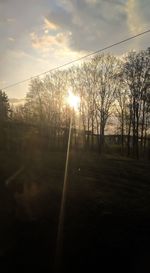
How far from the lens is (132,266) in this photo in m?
6.35

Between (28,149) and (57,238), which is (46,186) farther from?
(28,149)

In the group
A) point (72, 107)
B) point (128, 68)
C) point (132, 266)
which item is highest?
point (128, 68)

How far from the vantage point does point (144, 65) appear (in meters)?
48.1

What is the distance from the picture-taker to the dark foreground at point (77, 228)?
6.45 m

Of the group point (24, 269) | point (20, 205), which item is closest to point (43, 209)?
point (20, 205)

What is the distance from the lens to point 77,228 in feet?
27.3

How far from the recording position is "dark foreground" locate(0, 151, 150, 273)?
6.45 metres

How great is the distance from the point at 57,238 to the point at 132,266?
6.27 ft

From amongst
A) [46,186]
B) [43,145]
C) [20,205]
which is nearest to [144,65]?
[43,145]

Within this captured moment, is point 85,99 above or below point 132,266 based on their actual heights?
above

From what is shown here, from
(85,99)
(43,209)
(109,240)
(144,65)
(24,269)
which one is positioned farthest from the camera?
(85,99)

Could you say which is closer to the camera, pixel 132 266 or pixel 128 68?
pixel 132 266

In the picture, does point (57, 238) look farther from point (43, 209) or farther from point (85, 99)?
point (85, 99)

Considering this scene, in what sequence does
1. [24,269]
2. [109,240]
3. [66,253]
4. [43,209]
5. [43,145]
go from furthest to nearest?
[43,145], [43,209], [109,240], [66,253], [24,269]
